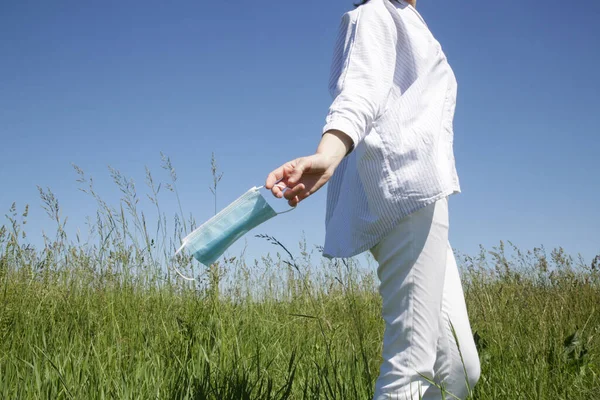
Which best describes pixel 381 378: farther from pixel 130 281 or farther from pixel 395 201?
pixel 130 281

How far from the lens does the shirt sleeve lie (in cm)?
134

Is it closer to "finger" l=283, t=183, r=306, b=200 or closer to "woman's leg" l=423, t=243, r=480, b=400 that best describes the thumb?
"finger" l=283, t=183, r=306, b=200

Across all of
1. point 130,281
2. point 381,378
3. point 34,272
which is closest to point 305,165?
point 381,378

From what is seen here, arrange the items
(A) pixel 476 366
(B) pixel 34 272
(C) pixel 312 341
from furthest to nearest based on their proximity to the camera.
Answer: (B) pixel 34 272, (C) pixel 312 341, (A) pixel 476 366

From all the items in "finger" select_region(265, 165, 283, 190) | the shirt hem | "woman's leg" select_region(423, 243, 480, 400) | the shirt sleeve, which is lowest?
"woman's leg" select_region(423, 243, 480, 400)

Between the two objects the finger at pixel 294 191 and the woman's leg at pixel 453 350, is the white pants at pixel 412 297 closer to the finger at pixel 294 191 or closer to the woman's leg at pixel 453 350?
the woman's leg at pixel 453 350

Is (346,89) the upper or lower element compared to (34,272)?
lower

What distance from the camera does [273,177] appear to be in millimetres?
1192

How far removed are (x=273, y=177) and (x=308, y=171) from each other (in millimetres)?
103

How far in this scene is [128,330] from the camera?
2.82 meters

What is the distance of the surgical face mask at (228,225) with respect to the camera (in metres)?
1.39

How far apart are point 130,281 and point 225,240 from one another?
236 cm

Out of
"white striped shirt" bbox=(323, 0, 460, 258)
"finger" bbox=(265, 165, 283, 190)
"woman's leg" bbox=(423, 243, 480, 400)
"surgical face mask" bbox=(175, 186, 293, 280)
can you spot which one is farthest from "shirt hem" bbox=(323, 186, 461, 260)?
"finger" bbox=(265, 165, 283, 190)

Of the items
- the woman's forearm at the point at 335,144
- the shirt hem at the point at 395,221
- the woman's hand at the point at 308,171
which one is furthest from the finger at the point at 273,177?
the shirt hem at the point at 395,221
